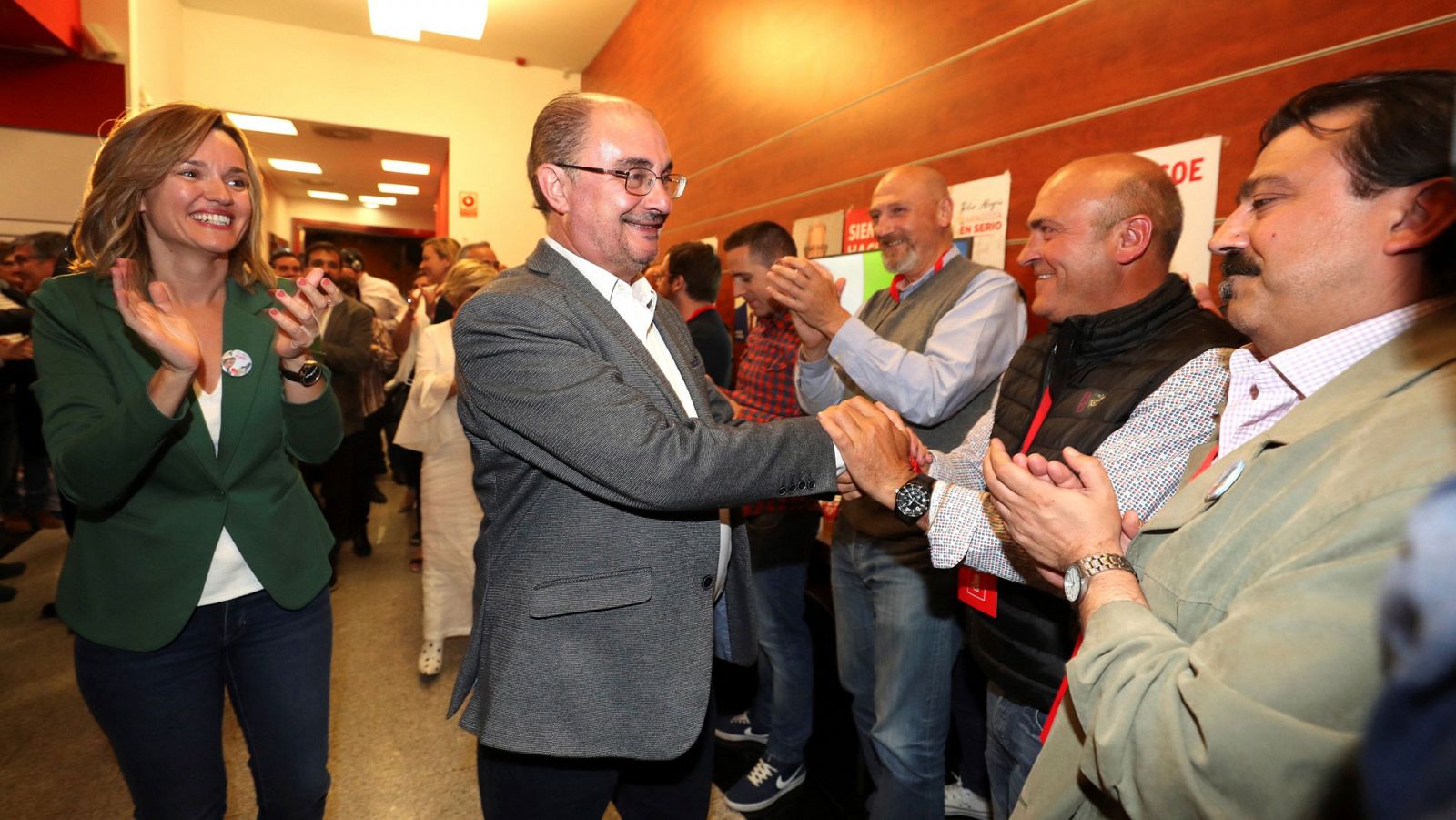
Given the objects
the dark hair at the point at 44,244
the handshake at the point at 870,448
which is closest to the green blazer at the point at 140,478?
the handshake at the point at 870,448

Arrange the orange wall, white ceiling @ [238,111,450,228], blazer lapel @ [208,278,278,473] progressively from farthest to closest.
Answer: white ceiling @ [238,111,450,228]
the orange wall
blazer lapel @ [208,278,278,473]

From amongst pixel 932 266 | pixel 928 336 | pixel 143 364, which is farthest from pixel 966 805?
pixel 143 364

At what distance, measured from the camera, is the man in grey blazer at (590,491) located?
1130 mm

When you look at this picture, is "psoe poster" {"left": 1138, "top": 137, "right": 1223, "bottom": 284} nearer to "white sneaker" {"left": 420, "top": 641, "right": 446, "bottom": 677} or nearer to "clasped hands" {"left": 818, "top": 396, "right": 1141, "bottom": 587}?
"clasped hands" {"left": 818, "top": 396, "right": 1141, "bottom": 587}

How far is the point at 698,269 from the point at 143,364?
221 cm

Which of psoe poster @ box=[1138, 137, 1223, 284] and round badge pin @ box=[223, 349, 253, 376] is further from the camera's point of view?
psoe poster @ box=[1138, 137, 1223, 284]

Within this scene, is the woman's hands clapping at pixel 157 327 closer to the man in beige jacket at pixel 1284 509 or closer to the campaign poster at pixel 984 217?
the man in beige jacket at pixel 1284 509

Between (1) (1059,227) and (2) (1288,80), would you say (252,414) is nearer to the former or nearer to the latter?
(1) (1059,227)

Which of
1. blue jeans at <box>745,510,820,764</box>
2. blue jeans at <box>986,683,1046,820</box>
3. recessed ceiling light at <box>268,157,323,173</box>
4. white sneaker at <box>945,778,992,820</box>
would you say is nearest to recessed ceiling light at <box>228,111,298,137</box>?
recessed ceiling light at <box>268,157,323,173</box>

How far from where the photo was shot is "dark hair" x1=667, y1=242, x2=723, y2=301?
3.31 m

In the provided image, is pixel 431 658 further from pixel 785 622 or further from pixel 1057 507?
pixel 1057 507

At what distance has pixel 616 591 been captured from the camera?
3.84 ft

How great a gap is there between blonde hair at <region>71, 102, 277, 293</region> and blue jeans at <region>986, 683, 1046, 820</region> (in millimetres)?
1936

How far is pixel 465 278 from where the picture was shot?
10.3 ft
